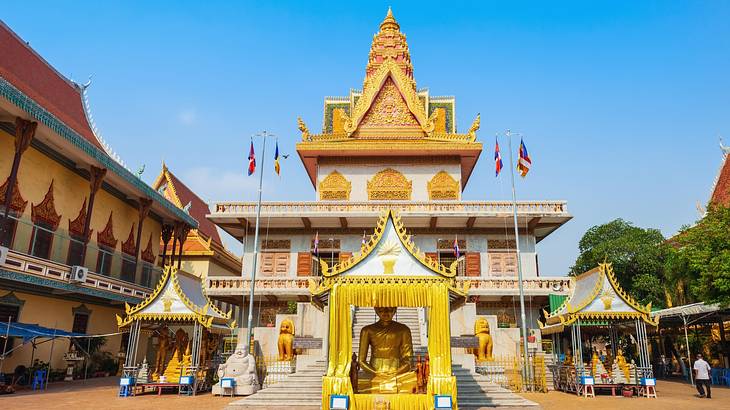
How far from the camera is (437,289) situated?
968cm

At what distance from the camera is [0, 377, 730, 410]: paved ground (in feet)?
38.8

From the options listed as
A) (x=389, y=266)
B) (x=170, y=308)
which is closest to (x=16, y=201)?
(x=170, y=308)

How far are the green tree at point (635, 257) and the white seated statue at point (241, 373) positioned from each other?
22.4 metres

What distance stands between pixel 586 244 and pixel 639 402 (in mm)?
23737

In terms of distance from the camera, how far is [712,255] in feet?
55.6

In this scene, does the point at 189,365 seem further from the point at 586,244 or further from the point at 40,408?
the point at 586,244

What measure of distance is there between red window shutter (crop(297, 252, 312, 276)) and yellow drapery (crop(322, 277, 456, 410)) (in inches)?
591

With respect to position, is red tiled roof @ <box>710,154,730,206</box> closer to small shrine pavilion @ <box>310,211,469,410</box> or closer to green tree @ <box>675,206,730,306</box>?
green tree @ <box>675,206,730,306</box>

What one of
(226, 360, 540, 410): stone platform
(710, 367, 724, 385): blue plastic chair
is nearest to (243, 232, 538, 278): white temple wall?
(710, 367, 724, 385): blue plastic chair

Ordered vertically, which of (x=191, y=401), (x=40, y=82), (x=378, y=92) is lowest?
(x=191, y=401)

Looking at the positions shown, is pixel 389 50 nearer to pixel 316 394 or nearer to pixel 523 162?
pixel 523 162

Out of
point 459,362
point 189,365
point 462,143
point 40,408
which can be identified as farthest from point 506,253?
point 40,408

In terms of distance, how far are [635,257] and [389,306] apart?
26.3 metres

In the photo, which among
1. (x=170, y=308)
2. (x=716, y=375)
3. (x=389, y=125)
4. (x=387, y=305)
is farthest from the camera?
(x=389, y=125)
